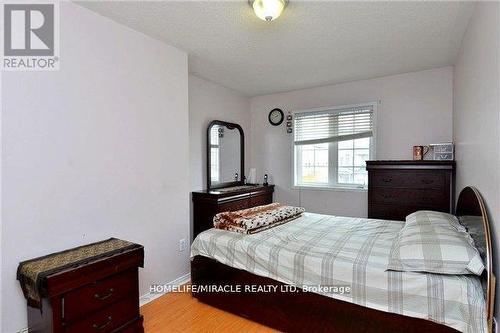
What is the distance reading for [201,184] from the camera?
3.67 m

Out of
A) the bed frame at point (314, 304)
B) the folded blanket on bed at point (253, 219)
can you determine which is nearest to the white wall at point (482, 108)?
the bed frame at point (314, 304)

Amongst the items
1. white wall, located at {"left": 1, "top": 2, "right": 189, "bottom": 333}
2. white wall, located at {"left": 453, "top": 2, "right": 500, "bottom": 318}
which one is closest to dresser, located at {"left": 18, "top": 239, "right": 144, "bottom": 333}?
white wall, located at {"left": 1, "top": 2, "right": 189, "bottom": 333}

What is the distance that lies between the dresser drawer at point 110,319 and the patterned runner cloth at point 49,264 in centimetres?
27

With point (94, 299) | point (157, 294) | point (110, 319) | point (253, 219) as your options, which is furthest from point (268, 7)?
point (157, 294)

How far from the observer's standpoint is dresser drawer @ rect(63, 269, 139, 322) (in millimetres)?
1611

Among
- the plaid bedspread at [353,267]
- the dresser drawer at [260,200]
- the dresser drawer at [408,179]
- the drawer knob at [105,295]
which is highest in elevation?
the dresser drawer at [408,179]

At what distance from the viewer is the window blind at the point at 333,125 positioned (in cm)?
382

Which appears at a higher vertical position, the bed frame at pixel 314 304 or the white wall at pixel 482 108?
the white wall at pixel 482 108

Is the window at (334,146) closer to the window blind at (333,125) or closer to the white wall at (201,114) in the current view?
the window blind at (333,125)

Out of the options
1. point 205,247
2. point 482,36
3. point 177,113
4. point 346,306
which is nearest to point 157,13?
point 177,113

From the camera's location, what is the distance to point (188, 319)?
219 cm

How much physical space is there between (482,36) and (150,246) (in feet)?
10.2

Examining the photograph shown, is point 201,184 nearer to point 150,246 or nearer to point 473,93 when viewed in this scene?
point 150,246

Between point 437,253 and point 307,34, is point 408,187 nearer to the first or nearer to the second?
point 437,253
